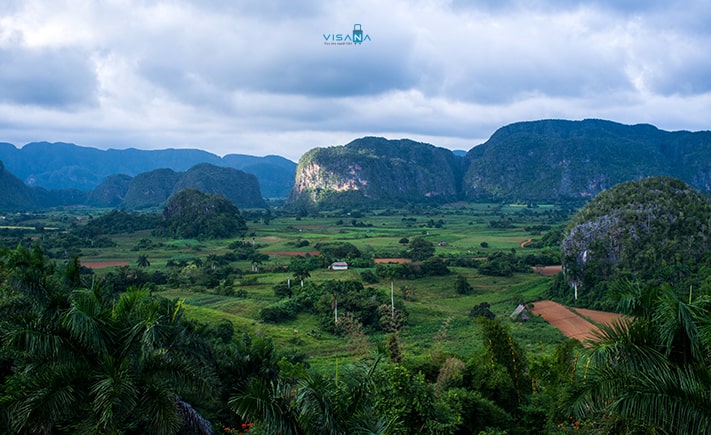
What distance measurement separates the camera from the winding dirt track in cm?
2919

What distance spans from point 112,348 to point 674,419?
711 cm

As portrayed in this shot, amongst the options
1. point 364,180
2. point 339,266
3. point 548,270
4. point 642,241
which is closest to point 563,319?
point 642,241

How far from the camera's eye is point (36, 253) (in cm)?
1166

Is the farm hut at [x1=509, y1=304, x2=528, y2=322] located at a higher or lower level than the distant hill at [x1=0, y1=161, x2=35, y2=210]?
lower

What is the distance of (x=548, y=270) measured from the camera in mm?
48125

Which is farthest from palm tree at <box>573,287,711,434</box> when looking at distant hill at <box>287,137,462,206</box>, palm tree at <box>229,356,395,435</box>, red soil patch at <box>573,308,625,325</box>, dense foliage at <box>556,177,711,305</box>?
distant hill at <box>287,137,462,206</box>

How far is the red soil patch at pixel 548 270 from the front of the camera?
1825 inches

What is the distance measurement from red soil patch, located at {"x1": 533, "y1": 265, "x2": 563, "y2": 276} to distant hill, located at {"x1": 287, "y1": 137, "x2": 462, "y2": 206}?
327ft

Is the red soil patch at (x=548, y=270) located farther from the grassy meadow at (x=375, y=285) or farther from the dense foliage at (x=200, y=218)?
the dense foliage at (x=200, y=218)

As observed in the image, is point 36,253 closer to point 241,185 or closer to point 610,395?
point 610,395

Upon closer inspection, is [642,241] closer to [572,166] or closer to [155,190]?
[572,166]

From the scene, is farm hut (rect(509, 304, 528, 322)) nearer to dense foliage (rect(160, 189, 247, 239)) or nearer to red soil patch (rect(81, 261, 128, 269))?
red soil patch (rect(81, 261, 128, 269))

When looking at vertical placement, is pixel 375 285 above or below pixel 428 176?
below

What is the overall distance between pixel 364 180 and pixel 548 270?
11205 centimetres
